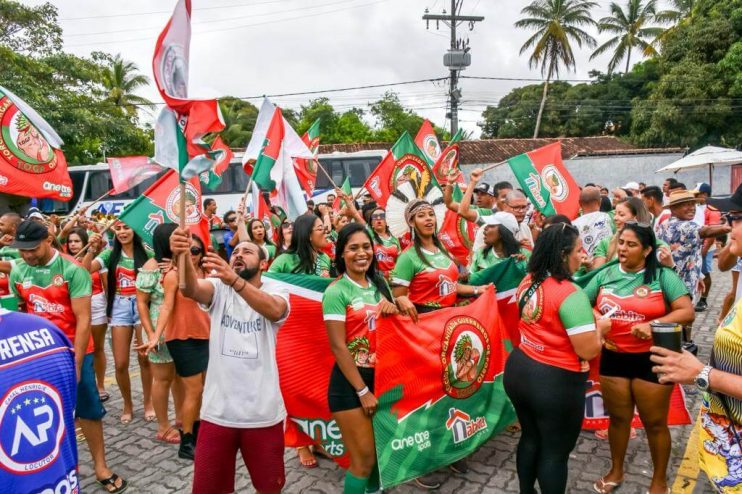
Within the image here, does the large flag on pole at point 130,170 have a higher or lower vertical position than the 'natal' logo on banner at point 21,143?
lower

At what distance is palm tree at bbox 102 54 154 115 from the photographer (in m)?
33.6

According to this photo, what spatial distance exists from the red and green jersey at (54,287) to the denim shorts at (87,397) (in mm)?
156

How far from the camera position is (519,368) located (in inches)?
121

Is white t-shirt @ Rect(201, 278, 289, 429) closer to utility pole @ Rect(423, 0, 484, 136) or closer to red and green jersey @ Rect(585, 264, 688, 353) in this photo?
red and green jersey @ Rect(585, 264, 688, 353)

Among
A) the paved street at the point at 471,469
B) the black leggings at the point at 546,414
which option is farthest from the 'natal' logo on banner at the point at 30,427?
the black leggings at the point at 546,414

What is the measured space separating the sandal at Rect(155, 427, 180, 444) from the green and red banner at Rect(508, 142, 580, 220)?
4.70m

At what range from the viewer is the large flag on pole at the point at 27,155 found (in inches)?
189

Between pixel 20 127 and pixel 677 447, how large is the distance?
6.57 meters

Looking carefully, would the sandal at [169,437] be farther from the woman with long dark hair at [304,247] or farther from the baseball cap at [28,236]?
the baseball cap at [28,236]

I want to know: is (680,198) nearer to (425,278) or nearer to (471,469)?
(425,278)

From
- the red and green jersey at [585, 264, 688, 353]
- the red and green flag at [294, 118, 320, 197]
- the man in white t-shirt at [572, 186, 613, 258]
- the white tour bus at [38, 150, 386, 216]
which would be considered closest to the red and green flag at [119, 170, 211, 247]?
the red and green flag at [294, 118, 320, 197]

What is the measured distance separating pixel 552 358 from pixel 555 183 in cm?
409

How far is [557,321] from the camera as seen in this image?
2.89 metres

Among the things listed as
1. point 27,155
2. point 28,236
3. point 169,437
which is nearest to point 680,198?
point 169,437
